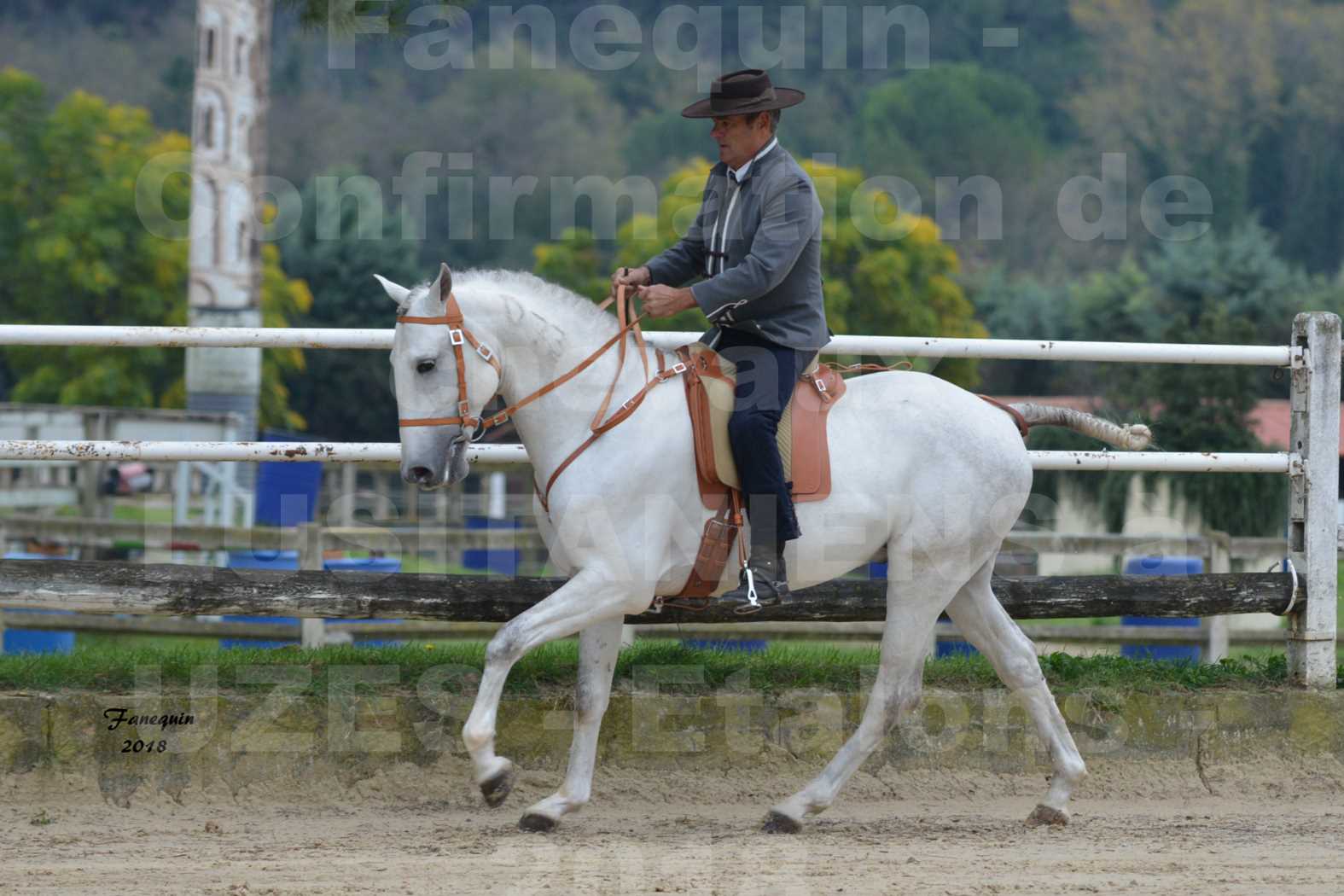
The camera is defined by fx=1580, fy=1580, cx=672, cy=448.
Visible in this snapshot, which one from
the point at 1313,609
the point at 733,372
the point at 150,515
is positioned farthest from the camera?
the point at 150,515

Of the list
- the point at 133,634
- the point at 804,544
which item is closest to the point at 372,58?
the point at 133,634

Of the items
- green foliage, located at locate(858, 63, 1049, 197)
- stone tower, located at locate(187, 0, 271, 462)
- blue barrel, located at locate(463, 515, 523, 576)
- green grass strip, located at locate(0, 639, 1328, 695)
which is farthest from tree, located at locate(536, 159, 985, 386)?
green foliage, located at locate(858, 63, 1049, 197)

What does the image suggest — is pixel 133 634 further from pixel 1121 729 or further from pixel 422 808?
pixel 1121 729

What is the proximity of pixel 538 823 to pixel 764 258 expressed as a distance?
225 centimetres

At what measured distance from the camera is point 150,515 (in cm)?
3356

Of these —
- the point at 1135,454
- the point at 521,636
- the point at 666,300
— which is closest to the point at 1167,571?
the point at 1135,454

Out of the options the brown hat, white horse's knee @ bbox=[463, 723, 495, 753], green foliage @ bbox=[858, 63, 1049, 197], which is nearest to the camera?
white horse's knee @ bbox=[463, 723, 495, 753]

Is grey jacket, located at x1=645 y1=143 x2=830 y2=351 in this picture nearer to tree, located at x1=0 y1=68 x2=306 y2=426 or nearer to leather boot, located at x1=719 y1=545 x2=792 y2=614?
Answer: leather boot, located at x1=719 y1=545 x2=792 y2=614

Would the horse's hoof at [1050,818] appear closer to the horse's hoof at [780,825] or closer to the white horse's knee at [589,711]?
the horse's hoof at [780,825]

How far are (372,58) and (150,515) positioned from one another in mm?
71167

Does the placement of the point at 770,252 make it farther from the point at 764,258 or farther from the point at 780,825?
the point at 780,825

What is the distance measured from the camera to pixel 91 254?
45.0m

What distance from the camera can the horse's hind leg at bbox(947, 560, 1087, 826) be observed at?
20.5 ft

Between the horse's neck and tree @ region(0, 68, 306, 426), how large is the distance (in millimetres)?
34223
